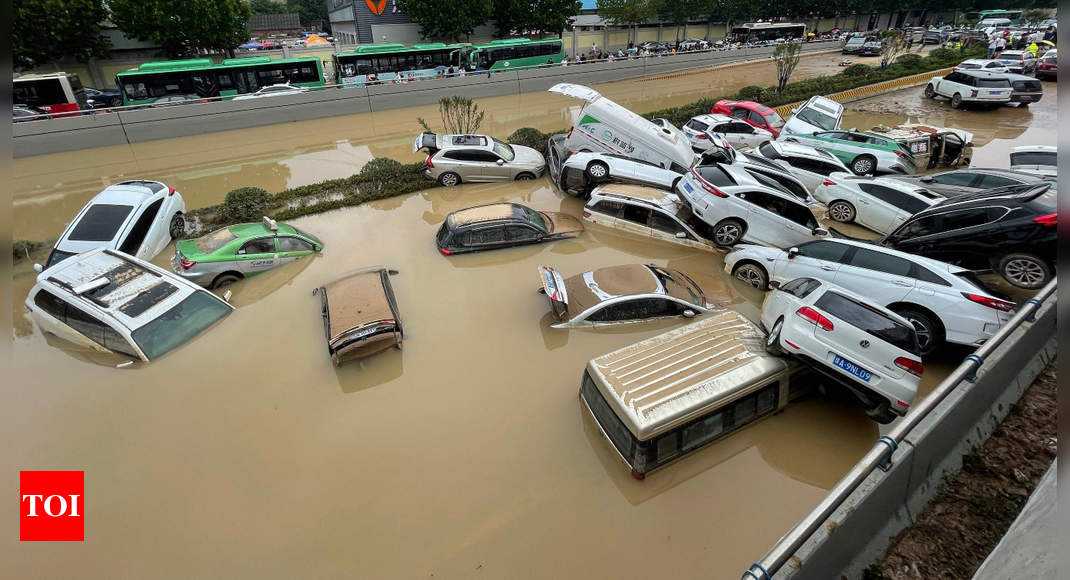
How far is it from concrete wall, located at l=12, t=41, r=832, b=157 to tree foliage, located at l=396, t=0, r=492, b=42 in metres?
12.7

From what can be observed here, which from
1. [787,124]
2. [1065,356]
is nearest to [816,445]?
[1065,356]

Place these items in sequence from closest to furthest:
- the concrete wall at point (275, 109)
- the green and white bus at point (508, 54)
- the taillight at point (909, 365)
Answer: the taillight at point (909, 365) → the concrete wall at point (275, 109) → the green and white bus at point (508, 54)

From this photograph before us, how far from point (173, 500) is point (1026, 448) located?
32.1 ft

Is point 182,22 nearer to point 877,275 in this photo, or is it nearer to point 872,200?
point 872,200

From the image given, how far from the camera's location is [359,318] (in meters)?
7.75

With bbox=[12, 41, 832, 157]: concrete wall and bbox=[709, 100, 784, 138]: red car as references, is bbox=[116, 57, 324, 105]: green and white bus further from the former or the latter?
bbox=[709, 100, 784, 138]: red car

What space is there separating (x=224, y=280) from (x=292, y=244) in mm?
1498

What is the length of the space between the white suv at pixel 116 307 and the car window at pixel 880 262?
1102 centimetres

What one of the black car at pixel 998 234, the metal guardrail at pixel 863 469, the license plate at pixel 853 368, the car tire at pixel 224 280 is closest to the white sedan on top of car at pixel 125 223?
the car tire at pixel 224 280

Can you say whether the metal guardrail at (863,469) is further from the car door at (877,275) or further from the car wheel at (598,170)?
the car wheel at (598,170)

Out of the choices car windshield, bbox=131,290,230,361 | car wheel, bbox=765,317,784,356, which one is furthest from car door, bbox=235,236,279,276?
car wheel, bbox=765,317,784,356

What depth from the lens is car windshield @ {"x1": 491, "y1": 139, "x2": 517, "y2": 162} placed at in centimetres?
1506

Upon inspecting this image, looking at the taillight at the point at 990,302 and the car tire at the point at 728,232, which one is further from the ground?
the taillight at the point at 990,302

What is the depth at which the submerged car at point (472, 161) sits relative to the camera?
14.6 m
